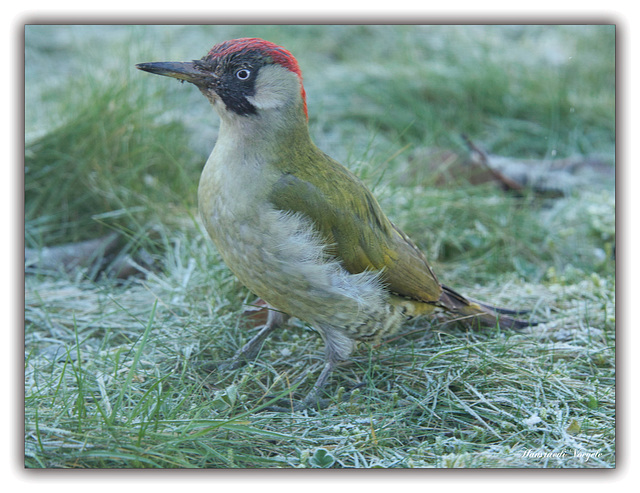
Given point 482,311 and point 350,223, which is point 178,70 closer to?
point 350,223

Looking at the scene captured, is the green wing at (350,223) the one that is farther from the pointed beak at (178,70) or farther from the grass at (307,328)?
the pointed beak at (178,70)

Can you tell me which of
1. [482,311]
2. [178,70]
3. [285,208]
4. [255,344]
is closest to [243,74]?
[178,70]

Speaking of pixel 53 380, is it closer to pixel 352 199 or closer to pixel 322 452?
pixel 322 452

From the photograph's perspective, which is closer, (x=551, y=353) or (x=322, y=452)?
(x=322, y=452)

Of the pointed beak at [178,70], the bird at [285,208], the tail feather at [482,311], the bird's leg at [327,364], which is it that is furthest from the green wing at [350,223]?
the pointed beak at [178,70]
